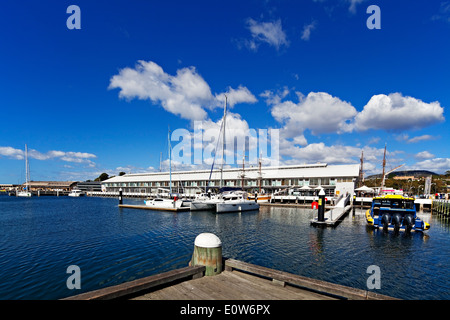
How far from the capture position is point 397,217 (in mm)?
25297

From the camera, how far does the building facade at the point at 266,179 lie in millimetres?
67625

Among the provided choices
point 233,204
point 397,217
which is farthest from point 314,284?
point 233,204

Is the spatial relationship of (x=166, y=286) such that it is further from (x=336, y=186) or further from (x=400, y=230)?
(x=336, y=186)

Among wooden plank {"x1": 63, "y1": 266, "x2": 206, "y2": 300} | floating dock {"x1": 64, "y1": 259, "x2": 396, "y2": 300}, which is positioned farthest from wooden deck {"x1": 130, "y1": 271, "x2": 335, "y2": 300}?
wooden plank {"x1": 63, "y1": 266, "x2": 206, "y2": 300}

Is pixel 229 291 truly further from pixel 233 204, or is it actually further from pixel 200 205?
pixel 200 205

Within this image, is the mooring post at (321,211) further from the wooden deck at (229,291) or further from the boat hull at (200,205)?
the wooden deck at (229,291)

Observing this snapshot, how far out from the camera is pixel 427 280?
12398 millimetres

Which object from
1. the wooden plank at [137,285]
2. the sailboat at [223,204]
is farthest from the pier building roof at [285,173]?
the wooden plank at [137,285]

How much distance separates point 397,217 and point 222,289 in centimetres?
2635

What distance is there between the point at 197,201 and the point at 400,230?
102 ft

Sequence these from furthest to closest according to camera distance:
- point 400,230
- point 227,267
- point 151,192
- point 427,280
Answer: point 151,192
point 400,230
point 427,280
point 227,267

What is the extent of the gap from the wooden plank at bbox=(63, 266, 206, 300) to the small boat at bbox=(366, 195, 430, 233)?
26.2 meters
